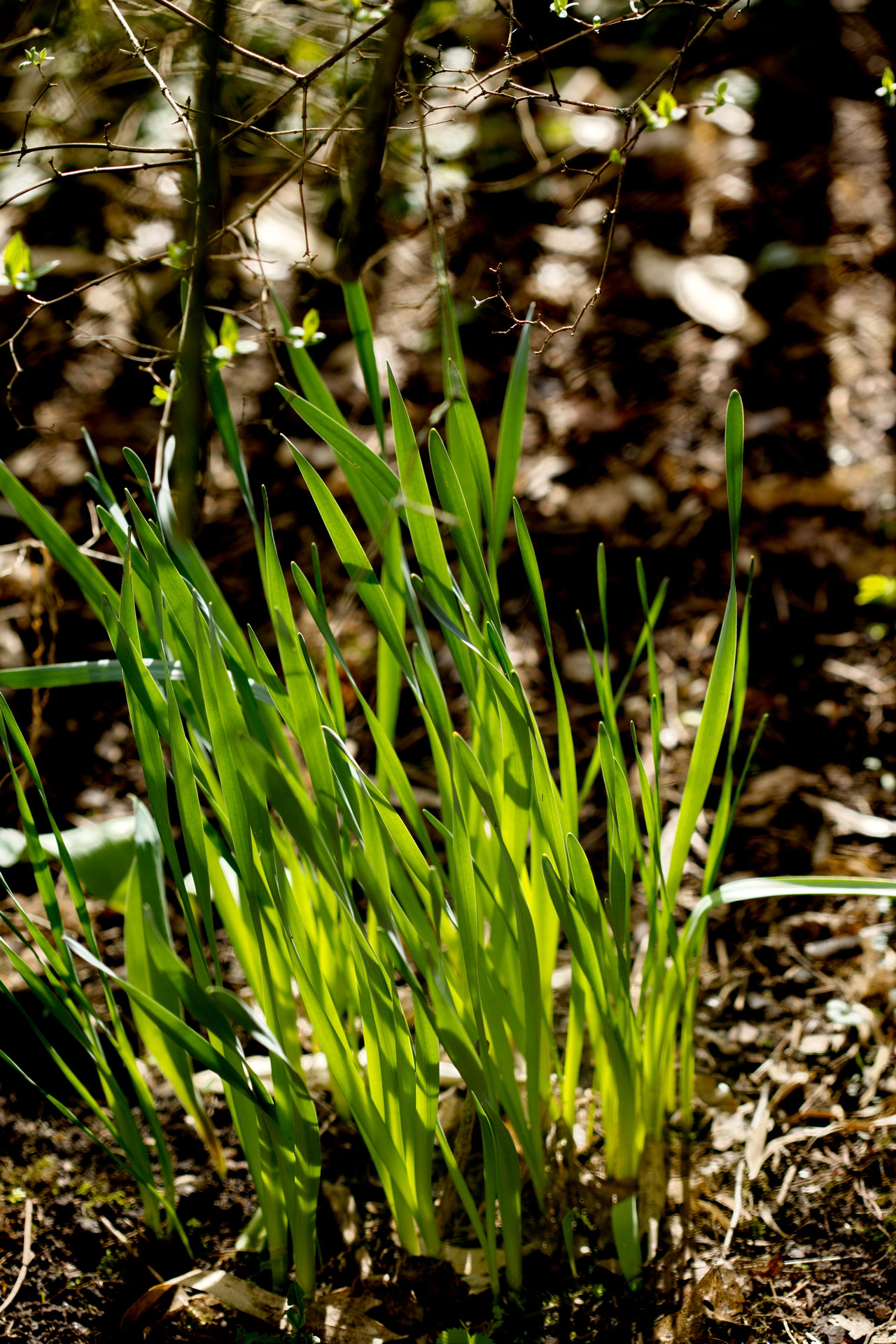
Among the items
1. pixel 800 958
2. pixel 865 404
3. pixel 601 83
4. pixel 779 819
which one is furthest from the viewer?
pixel 601 83

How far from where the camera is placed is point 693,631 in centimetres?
144

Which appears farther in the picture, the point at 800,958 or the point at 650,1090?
the point at 800,958

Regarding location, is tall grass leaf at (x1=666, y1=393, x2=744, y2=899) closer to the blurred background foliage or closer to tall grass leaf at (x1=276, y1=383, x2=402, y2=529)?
tall grass leaf at (x1=276, y1=383, x2=402, y2=529)

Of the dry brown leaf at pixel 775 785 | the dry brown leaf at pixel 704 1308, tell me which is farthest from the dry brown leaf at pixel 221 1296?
the dry brown leaf at pixel 775 785

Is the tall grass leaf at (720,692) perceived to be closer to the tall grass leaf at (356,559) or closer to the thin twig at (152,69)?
the tall grass leaf at (356,559)

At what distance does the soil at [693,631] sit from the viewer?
74 cm

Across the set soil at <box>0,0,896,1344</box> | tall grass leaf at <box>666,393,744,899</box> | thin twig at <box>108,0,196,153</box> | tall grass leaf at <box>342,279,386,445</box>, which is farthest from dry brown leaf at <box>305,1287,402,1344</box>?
thin twig at <box>108,0,196,153</box>

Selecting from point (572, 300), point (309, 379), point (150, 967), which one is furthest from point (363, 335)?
point (572, 300)

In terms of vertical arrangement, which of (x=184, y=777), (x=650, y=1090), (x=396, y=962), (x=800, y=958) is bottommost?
(x=800, y=958)

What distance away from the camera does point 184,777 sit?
0.61m

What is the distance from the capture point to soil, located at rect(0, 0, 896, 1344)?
74 cm

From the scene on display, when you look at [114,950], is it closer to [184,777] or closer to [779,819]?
[184,777]

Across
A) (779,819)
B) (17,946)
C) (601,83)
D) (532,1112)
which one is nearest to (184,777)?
(532,1112)

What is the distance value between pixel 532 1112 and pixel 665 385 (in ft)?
4.58
